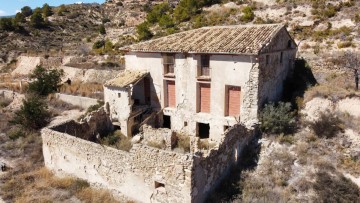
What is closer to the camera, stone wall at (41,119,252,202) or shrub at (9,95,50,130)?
stone wall at (41,119,252,202)

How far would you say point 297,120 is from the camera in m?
15.3

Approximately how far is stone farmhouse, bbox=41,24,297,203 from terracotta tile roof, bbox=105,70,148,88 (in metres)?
0.07

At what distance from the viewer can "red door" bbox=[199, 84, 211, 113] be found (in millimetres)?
16078

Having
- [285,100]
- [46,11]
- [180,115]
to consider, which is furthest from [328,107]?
[46,11]

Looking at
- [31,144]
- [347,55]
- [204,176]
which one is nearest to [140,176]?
[204,176]

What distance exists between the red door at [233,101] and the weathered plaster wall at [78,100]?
10818mm

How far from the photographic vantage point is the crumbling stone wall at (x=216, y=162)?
10297 millimetres

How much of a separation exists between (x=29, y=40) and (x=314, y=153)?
47.0 meters

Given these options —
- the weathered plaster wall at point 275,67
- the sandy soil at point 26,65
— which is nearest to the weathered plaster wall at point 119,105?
the weathered plaster wall at point 275,67

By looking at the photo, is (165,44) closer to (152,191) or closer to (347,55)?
(152,191)

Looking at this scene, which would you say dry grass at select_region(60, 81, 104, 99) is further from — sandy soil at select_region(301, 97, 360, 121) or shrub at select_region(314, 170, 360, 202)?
shrub at select_region(314, 170, 360, 202)

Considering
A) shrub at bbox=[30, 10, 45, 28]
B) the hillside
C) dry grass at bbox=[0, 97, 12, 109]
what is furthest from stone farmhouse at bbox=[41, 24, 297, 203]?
shrub at bbox=[30, 10, 45, 28]

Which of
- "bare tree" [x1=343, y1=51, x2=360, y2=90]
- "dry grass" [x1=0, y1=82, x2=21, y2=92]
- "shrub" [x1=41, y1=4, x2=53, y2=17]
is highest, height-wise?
"shrub" [x1=41, y1=4, x2=53, y2=17]

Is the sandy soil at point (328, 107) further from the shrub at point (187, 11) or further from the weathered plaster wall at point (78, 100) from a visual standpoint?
the shrub at point (187, 11)
